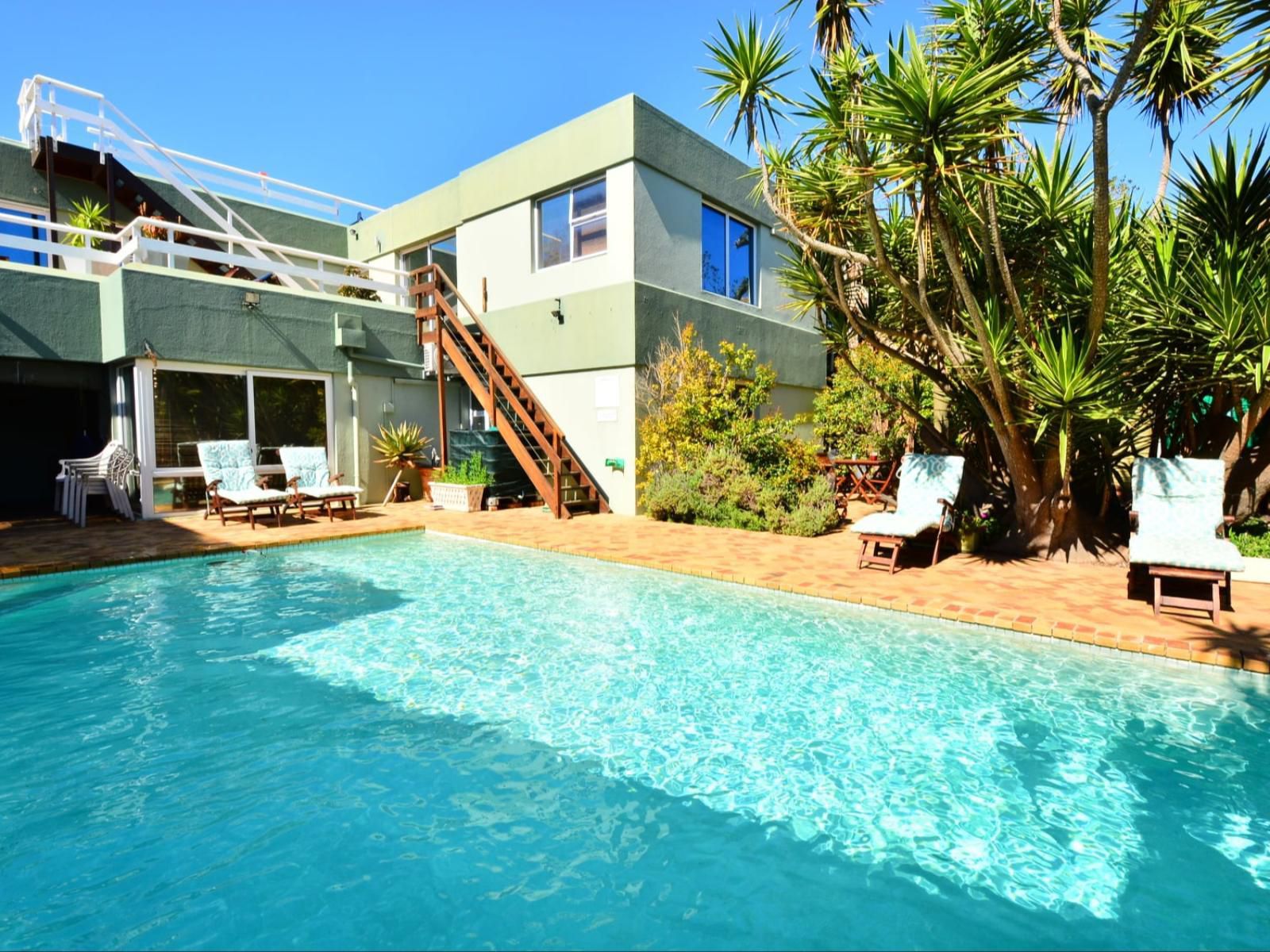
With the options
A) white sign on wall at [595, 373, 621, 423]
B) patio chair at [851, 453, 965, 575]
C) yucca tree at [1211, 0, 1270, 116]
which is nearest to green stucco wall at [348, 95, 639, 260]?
white sign on wall at [595, 373, 621, 423]

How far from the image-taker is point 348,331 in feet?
42.8

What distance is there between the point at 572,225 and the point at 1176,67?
9118mm

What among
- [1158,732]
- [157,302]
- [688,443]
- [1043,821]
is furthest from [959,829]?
[157,302]

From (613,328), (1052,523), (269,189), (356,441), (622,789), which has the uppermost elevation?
(269,189)

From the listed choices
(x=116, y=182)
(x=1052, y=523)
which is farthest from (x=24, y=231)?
(x=1052, y=523)

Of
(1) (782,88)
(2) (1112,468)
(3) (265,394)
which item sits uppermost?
(1) (782,88)

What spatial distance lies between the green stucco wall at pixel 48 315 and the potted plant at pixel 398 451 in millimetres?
4800

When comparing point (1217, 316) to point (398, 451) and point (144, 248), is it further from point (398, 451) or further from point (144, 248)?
point (144, 248)

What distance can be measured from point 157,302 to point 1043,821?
1332 cm

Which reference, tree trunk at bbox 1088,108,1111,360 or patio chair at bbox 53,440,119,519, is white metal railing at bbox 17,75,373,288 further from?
tree trunk at bbox 1088,108,1111,360

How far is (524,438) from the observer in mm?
12906

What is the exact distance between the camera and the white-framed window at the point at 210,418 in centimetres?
1105

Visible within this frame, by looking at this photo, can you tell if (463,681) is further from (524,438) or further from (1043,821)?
(524,438)

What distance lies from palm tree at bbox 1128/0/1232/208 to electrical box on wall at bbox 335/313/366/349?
12345 millimetres
